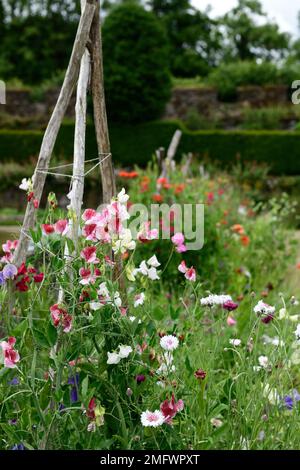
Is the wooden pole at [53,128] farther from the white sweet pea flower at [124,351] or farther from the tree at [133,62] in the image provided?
the tree at [133,62]

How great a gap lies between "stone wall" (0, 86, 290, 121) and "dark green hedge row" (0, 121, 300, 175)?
327 centimetres

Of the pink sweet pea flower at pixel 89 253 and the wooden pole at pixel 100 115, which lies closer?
the pink sweet pea flower at pixel 89 253

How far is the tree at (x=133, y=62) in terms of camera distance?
15.8 metres

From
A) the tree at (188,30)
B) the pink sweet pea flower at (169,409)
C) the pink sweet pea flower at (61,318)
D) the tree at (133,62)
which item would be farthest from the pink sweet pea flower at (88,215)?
the tree at (188,30)

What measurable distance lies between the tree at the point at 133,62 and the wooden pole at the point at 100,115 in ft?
44.2

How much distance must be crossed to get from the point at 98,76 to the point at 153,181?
12.3 ft

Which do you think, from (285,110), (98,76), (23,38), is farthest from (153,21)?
(98,76)

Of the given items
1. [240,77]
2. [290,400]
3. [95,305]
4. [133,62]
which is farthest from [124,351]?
[240,77]

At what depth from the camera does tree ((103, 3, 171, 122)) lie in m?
15.8

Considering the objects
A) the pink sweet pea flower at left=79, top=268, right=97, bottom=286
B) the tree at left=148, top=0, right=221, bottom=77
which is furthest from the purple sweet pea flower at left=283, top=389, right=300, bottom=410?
the tree at left=148, top=0, right=221, bottom=77

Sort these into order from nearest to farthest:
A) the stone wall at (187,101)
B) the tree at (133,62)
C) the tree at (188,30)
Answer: the tree at (133,62) → the stone wall at (187,101) → the tree at (188,30)

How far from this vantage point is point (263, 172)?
1395 centimetres

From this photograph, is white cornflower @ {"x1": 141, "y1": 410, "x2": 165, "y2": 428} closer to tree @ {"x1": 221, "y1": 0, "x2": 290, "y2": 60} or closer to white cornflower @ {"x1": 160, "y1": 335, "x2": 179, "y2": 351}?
white cornflower @ {"x1": 160, "y1": 335, "x2": 179, "y2": 351}

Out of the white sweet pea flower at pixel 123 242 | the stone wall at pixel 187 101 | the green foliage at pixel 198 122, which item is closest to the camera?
the white sweet pea flower at pixel 123 242
